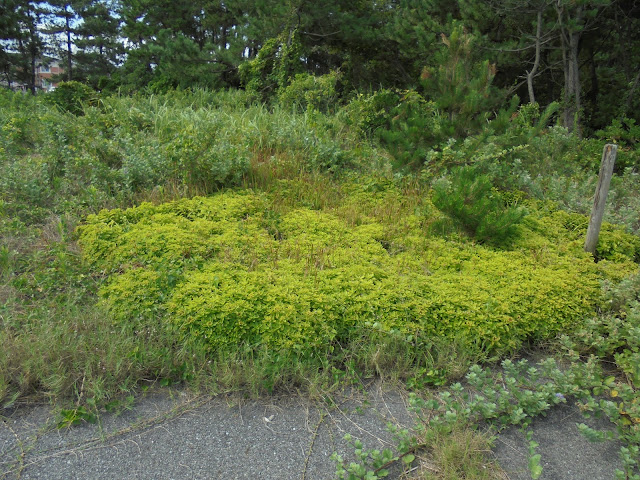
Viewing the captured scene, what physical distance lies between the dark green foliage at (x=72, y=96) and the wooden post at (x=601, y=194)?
7.69m

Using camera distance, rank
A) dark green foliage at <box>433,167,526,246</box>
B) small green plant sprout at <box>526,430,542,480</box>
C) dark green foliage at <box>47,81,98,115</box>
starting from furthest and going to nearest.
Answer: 1. dark green foliage at <box>47,81,98,115</box>
2. dark green foliage at <box>433,167,526,246</box>
3. small green plant sprout at <box>526,430,542,480</box>

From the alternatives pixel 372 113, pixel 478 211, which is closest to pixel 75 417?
pixel 478 211

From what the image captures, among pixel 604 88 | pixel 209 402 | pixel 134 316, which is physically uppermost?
pixel 604 88

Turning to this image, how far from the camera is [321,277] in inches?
134

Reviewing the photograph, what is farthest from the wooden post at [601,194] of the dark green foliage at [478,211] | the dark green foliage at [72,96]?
the dark green foliage at [72,96]

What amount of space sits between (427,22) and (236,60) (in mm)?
4286

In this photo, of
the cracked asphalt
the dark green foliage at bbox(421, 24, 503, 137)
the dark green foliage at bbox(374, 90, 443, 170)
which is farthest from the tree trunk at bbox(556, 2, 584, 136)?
the cracked asphalt

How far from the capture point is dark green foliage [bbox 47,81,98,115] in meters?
8.23

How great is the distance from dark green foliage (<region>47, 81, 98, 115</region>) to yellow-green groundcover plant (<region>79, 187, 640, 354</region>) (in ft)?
16.5

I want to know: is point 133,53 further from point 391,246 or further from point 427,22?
point 391,246

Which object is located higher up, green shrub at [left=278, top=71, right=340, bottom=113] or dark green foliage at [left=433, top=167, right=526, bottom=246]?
green shrub at [left=278, top=71, right=340, bottom=113]

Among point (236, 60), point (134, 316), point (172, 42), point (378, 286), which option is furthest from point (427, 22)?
point (134, 316)

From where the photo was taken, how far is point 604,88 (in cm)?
1200

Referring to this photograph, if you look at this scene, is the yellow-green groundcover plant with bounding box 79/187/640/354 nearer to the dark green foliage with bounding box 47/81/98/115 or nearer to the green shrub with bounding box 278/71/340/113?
the green shrub with bounding box 278/71/340/113
